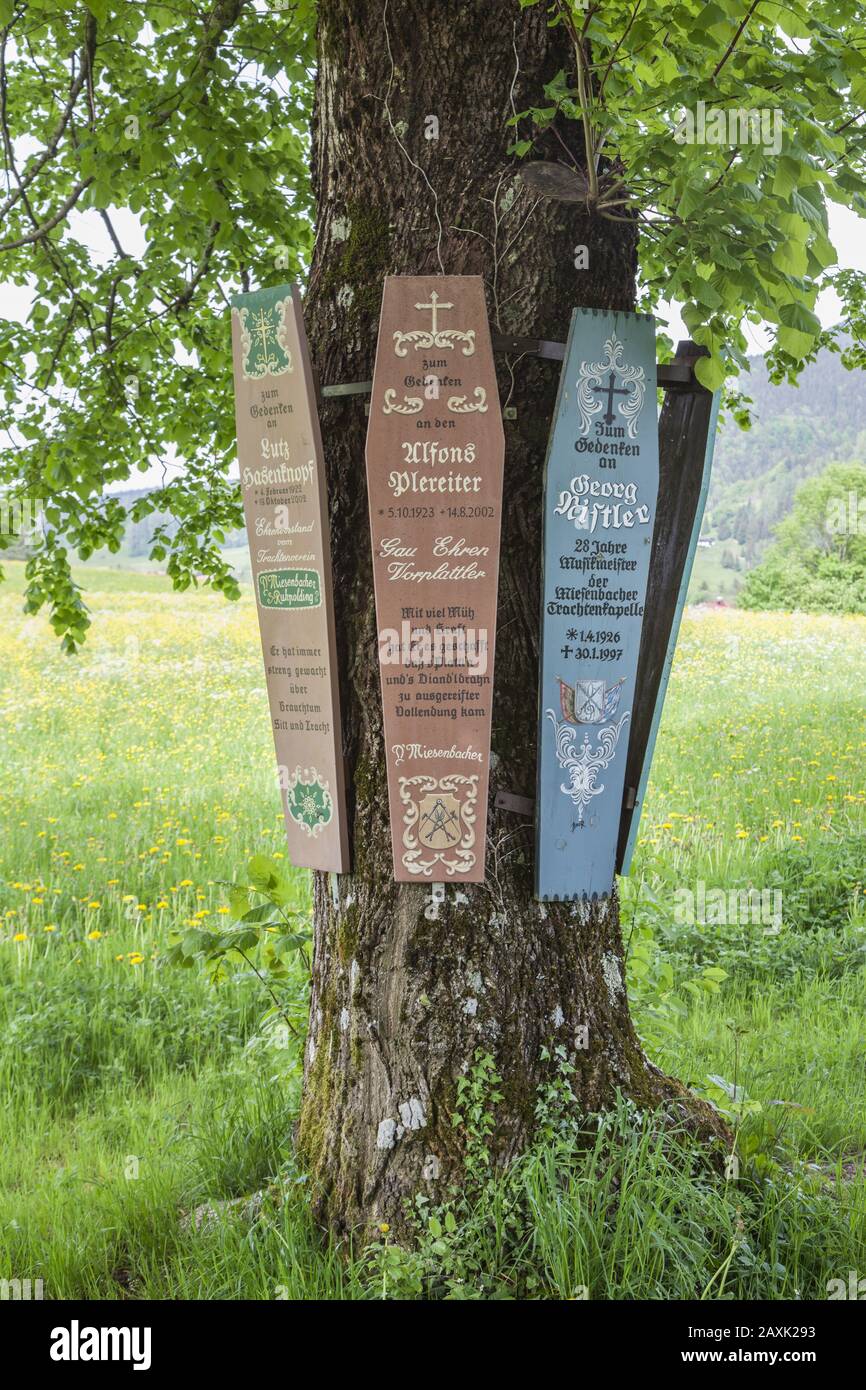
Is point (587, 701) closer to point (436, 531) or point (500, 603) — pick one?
point (500, 603)

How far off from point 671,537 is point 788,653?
12120 millimetres

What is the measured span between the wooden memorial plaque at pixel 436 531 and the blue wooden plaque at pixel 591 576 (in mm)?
185

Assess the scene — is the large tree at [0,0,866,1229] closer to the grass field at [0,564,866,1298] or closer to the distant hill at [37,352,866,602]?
the grass field at [0,564,866,1298]

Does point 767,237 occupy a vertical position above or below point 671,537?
above

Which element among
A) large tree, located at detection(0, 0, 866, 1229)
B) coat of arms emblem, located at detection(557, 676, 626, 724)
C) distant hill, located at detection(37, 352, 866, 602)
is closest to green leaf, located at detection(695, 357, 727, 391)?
large tree, located at detection(0, 0, 866, 1229)

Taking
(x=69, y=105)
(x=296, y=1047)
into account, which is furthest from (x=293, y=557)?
(x=69, y=105)

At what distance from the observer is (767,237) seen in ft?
8.08

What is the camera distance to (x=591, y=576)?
2.93 meters

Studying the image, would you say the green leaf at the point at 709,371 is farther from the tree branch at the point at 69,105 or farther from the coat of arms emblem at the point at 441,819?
the tree branch at the point at 69,105

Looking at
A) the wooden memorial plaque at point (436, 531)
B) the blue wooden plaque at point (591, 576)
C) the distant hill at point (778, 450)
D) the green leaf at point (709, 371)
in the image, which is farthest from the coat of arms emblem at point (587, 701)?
the distant hill at point (778, 450)

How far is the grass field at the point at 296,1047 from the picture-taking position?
2742 millimetres

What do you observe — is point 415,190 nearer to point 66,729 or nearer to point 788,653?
point 66,729

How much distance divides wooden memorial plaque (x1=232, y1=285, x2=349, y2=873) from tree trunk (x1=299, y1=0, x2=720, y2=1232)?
74mm
